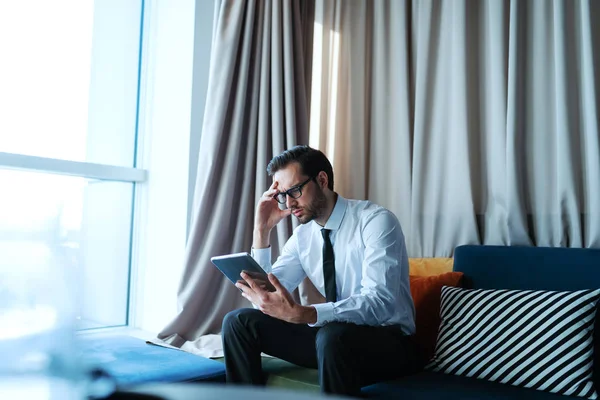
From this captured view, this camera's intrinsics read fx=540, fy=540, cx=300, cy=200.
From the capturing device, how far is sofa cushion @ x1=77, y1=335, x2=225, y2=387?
176 cm

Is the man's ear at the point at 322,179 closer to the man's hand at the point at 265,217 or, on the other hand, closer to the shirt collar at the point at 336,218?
the shirt collar at the point at 336,218

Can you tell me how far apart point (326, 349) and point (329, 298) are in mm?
461

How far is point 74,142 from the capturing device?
290 centimetres

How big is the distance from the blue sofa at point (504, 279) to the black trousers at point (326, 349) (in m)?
0.06

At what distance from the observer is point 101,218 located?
3049mm

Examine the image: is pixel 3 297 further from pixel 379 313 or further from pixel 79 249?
pixel 379 313

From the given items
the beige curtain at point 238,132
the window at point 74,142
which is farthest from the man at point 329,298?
the window at point 74,142

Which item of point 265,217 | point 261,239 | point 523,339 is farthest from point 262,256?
point 523,339

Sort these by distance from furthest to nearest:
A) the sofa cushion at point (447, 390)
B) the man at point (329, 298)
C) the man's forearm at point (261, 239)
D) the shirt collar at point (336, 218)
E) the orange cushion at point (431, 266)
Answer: the man's forearm at point (261, 239)
the orange cushion at point (431, 266)
the shirt collar at point (336, 218)
the man at point (329, 298)
the sofa cushion at point (447, 390)

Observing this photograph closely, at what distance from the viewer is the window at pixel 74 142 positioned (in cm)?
265

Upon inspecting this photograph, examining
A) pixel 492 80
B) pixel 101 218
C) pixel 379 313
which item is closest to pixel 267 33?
pixel 492 80

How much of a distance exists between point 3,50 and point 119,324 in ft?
5.24

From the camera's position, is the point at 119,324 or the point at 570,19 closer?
the point at 570,19

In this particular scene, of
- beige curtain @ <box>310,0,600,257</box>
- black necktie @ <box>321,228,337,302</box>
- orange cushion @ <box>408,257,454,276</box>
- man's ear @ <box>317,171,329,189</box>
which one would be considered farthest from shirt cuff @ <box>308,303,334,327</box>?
beige curtain @ <box>310,0,600,257</box>
